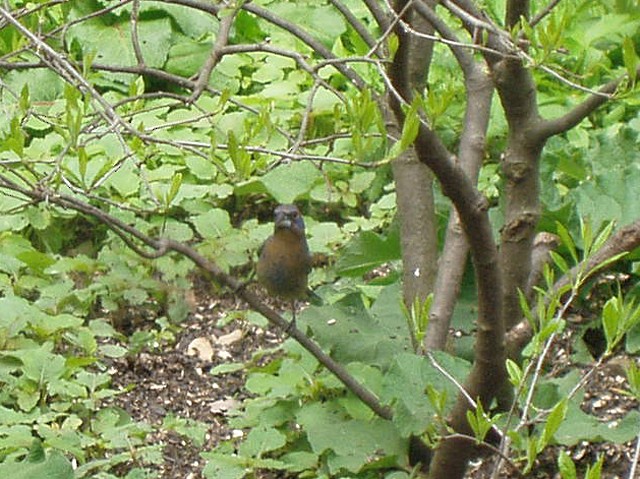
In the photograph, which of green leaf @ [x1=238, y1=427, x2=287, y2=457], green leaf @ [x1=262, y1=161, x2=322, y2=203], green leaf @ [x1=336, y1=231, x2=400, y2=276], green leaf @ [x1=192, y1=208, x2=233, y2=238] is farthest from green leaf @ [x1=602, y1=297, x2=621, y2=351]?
green leaf @ [x1=262, y1=161, x2=322, y2=203]

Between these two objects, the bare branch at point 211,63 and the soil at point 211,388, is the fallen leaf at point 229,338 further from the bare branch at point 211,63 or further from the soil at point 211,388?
the bare branch at point 211,63

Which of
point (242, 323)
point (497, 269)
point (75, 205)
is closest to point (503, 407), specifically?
point (497, 269)

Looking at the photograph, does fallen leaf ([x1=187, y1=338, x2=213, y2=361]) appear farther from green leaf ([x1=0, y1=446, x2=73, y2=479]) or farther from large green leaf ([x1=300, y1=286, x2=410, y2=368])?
green leaf ([x1=0, y1=446, x2=73, y2=479])

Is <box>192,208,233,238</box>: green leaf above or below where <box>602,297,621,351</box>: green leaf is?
below

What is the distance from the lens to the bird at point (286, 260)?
14.1 ft

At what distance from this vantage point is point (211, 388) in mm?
4492

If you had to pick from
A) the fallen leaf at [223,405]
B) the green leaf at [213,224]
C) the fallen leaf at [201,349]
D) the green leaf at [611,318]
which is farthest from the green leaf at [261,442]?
the green leaf at [611,318]

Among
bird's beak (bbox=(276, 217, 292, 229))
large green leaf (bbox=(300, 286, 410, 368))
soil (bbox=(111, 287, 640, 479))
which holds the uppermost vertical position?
bird's beak (bbox=(276, 217, 292, 229))

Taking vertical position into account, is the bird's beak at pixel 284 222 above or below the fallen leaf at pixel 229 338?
above

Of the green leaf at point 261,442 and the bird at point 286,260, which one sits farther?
the bird at point 286,260

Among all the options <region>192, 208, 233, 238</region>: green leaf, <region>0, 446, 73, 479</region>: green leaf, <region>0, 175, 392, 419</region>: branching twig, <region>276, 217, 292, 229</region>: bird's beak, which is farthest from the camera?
<region>192, 208, 233, 238</region>: green leaf

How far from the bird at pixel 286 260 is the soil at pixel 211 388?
1.26 ft

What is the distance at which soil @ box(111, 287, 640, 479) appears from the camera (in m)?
3.61

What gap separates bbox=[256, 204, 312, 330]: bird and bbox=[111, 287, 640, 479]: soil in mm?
386
